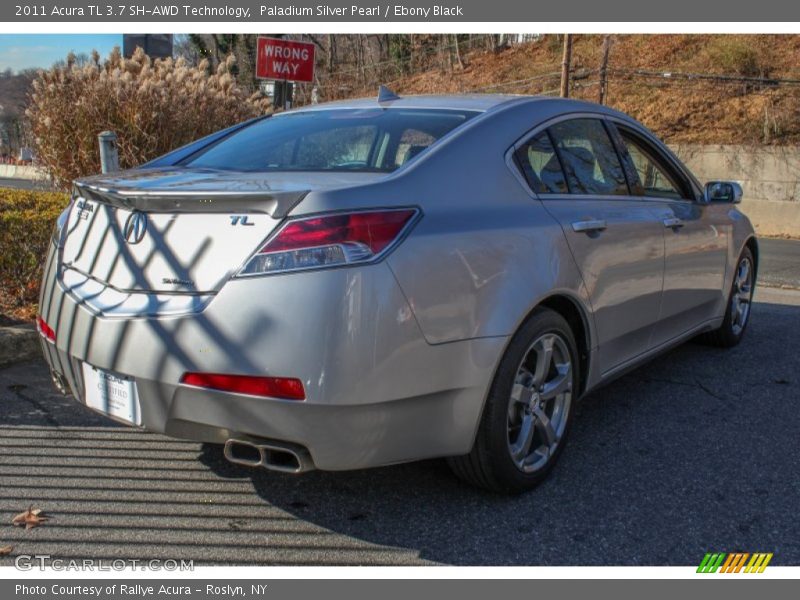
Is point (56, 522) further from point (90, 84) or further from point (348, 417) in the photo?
point (90, 84)

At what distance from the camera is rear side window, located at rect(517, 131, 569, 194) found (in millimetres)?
3350

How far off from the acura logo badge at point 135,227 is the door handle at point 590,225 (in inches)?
70.3

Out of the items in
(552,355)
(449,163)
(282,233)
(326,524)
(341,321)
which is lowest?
(326,524)

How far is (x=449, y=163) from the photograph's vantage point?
117 inches

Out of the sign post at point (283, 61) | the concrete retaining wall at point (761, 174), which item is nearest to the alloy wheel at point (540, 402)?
the sign post at point (283, 61)

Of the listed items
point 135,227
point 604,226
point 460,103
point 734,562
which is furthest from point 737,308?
point 135,227

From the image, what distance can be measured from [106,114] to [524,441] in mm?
6417

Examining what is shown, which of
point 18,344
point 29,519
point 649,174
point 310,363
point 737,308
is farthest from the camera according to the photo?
point 737,308

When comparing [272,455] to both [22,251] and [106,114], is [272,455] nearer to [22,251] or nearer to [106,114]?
[22,251]

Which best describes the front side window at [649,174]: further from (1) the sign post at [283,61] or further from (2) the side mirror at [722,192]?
(1) the sign post at [283,61]

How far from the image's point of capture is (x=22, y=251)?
545 cm

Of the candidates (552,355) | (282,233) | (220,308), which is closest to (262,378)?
(220,308)

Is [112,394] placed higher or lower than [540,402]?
higher

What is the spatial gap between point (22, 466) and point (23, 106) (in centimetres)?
662
